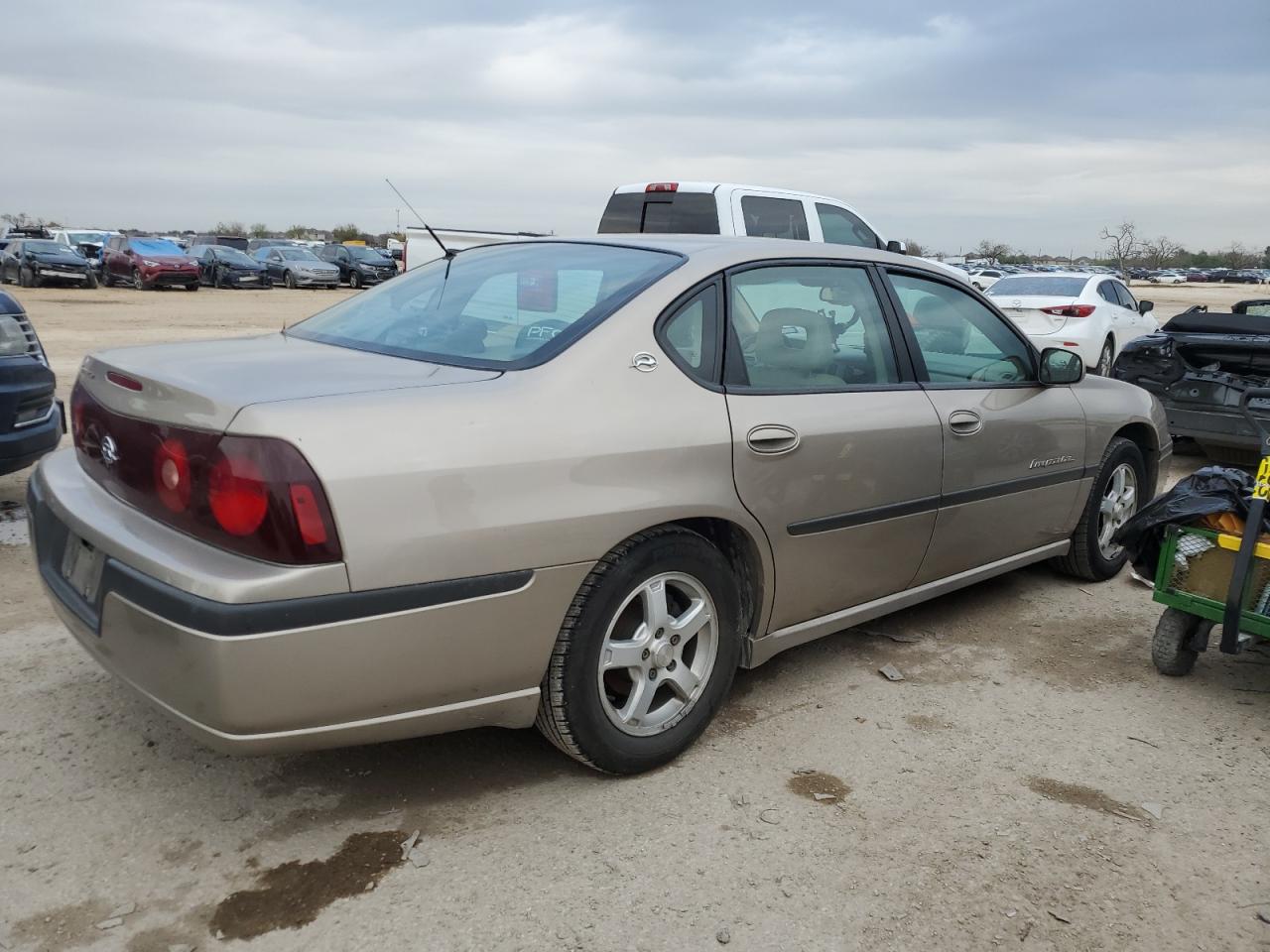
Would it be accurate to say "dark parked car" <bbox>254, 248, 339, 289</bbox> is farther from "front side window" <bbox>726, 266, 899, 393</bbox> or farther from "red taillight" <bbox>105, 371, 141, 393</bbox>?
"red taillight" <bbox>105, 371, 141, 393</bbox>

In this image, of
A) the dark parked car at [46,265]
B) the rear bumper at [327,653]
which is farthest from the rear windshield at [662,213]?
the dark parked car at [46,265]

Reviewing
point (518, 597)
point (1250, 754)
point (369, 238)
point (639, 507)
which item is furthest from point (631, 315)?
point (369, 238)

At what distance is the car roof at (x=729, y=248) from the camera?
3418mm

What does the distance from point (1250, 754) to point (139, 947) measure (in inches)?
128

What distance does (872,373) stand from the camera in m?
3.69

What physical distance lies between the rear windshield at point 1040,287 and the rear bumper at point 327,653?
1268 centimetres

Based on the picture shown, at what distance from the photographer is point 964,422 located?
12.8ft

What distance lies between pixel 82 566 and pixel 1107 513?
437cm

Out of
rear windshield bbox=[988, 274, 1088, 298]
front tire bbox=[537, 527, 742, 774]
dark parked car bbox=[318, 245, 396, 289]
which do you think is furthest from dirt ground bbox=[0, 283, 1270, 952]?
dark parked car bbox=[318, 245, 396, 289]

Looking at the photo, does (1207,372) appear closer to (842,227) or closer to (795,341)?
(842,227)

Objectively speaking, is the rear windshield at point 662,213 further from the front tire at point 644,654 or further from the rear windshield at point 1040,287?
the rear windshield at point 1040,287

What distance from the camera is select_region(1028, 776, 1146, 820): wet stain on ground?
299 centimetres

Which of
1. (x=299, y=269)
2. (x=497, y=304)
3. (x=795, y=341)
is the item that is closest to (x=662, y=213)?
(x=795, y=341)

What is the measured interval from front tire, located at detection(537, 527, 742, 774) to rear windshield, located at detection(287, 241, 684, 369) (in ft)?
2.14
